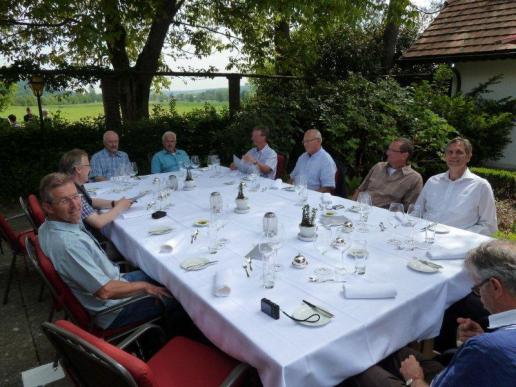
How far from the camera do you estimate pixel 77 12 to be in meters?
6.77

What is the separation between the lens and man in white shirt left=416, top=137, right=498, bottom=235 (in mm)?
3379

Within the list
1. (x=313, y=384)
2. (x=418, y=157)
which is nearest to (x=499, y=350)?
(x=313, y=384)

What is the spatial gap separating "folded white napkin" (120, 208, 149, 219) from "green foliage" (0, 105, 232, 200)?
4.04 m

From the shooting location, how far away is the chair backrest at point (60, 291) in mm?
2238

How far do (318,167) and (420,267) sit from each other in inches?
109

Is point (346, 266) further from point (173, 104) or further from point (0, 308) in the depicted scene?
point (173, 104)

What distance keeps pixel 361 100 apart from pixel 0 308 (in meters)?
7.09

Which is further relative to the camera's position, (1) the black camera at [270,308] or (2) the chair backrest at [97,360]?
(1) the black camera at [270,308]

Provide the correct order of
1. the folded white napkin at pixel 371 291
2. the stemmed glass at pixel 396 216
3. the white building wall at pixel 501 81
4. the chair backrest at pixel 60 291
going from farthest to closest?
the white building wall at pixel 501 81 → the stemmed glass at pixel 396 216 → the chair backrest at pixel 60 291 → the folded white napkin at pixel 371 291

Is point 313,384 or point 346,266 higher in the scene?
point 346,266

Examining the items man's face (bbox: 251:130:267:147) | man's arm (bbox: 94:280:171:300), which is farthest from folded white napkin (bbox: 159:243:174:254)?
man's face (bbox: 251:130:267:147)

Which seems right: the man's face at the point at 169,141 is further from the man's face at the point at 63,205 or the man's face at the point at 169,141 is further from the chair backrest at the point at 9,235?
the man's face at the point at 63,205

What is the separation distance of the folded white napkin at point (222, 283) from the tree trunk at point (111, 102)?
20.2ft

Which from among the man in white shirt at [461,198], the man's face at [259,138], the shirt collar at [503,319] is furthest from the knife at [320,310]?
the man's face at [259,138]
